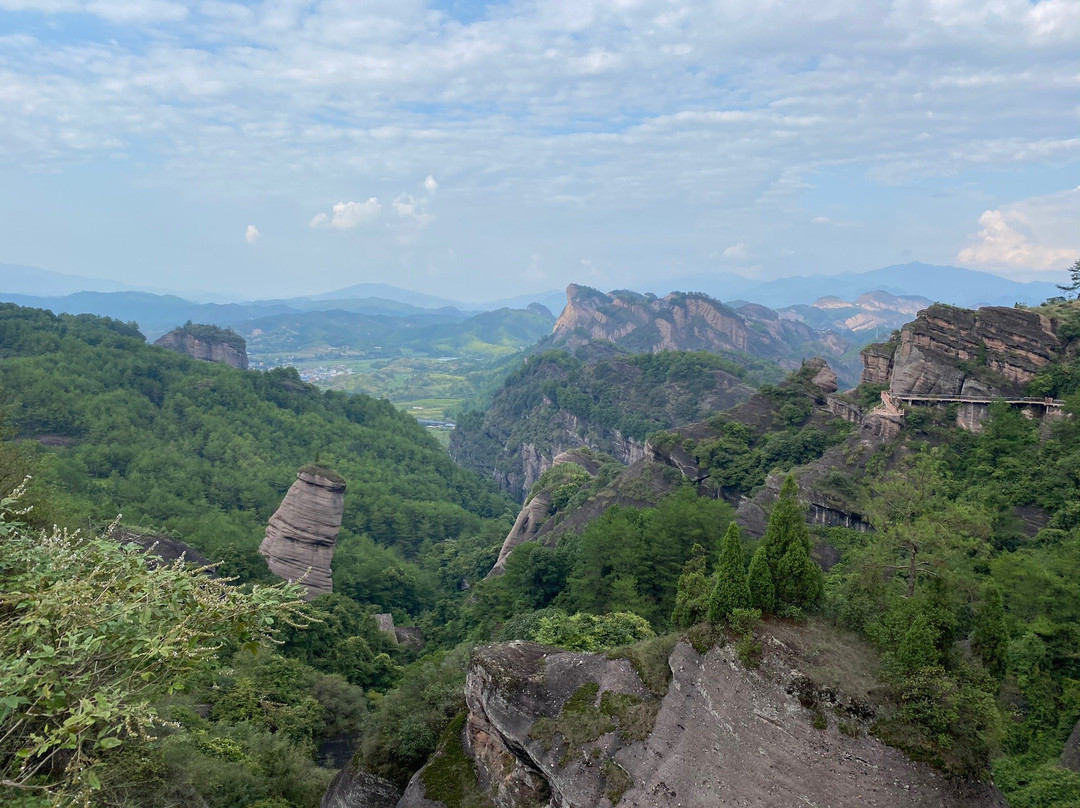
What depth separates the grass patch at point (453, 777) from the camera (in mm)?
15789

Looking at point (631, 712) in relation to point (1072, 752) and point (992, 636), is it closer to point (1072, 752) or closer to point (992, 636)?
point (992, 636)

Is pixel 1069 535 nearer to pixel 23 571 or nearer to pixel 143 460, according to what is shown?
pixel 23 571

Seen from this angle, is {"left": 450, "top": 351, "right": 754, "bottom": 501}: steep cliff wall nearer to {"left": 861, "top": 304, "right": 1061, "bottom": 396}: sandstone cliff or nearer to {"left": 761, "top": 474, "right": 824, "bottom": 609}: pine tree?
{"left": 861, "top": 304, "right": 1061, "bottom": 396}: sandstone cliff

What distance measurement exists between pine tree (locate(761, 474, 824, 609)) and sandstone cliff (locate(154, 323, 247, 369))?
91492mm

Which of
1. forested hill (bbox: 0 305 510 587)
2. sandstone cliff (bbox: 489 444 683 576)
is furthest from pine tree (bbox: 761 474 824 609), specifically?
forested hill (bbox: 0 305 510 587)

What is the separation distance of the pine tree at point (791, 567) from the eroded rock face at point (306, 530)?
101ft

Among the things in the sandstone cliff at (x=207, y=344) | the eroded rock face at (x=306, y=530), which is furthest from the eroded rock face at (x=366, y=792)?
the sandstone cliff at (x=207, y=344)

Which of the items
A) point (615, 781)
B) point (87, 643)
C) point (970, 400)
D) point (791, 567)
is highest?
point (87, 643)

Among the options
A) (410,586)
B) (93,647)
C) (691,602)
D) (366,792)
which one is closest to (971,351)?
(691,602)

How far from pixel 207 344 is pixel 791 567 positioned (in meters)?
96.6

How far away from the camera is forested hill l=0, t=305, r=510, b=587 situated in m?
47.8

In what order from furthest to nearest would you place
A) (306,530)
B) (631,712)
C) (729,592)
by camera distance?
(306,530) < (729,592) < (631,712)

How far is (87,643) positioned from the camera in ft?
22.1

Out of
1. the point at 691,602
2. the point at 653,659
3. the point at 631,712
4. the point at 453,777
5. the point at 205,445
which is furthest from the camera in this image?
the point at 205,445
